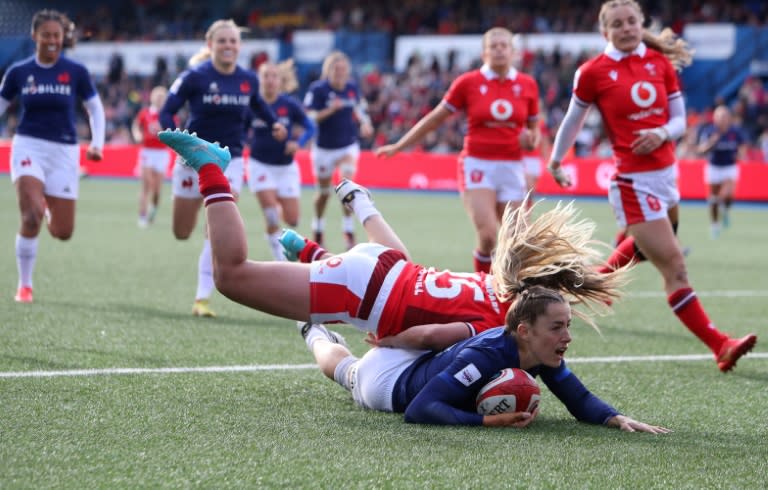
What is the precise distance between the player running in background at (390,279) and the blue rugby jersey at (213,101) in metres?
3.73

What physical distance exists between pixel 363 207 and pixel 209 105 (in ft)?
11.3

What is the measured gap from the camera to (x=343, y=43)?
4038 centimetres

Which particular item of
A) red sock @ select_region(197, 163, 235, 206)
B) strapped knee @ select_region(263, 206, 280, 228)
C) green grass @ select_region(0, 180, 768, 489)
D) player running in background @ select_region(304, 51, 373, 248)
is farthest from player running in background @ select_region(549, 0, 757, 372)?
player running in background @ select_region(304, 51, 373, 248)

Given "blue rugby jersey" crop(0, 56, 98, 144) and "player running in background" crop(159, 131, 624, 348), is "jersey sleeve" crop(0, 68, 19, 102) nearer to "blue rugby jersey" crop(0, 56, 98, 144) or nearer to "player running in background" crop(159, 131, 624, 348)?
"blue rugby jersey" crop(0, 56, 98, 144)

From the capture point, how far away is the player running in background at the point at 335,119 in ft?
51.9

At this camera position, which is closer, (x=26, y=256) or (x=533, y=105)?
(x=26, y=256)

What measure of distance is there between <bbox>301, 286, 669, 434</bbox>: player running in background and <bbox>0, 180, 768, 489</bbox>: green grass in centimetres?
8

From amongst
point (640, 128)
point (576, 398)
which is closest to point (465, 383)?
point (576, 398)

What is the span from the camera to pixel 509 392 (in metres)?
4.98

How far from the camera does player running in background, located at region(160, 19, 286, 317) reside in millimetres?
9078

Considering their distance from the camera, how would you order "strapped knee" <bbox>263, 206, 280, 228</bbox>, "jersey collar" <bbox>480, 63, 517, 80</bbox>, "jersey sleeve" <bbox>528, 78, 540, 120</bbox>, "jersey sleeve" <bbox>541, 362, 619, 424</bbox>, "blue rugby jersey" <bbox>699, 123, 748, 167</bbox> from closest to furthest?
"jersey sleeve" <bbox>541, 362, 619, 424</bbox> → "jersey collar" <bbox>480, 63, 517, 80</bbox> → "jersey sleeve" <bbox>528, 78, 540, 120</bbox> → "strapped knee" <bbox>263, 206, 280, 228</bbox> → "blue rugby jersey" <bbox>699, 123, 748, 167</bbox>

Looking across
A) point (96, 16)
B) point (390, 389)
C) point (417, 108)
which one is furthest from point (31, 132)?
point (96, 16)

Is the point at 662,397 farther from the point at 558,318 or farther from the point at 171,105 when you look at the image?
the point at 171,105

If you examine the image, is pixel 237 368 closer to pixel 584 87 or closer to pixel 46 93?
pixel 584 87
